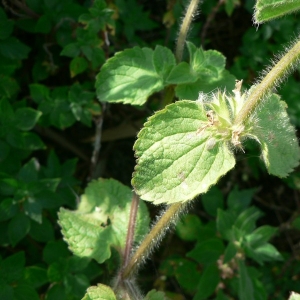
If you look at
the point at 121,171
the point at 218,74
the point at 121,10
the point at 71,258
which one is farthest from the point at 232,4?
the point at 71,258

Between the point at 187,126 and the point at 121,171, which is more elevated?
the point at 187,126

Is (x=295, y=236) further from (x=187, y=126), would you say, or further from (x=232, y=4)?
(x=187, y=126)

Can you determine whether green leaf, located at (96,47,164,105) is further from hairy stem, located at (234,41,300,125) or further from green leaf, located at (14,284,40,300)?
green leaf, located at (14,284,40,300)

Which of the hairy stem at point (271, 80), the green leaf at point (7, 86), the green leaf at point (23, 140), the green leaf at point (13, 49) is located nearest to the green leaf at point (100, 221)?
the green leaf at point (23, 140)

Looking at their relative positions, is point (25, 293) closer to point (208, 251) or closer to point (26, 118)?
point (26, 118)

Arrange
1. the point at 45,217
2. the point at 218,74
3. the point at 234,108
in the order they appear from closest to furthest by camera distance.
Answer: the point at 234,108
the point at 218,74
the point at 45,217

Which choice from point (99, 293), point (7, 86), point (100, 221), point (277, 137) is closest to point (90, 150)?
point (7, 86)

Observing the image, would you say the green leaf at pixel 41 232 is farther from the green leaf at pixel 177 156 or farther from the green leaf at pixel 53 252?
Result: the green leaf at pixel 177 156
